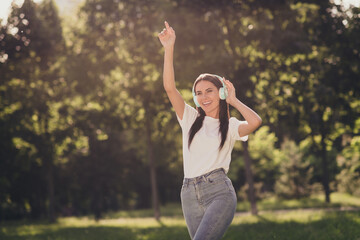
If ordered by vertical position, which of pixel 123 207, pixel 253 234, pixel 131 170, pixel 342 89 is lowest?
pixel 123 207

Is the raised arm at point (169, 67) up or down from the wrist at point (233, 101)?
up

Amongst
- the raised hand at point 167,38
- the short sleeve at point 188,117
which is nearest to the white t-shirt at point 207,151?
the short sleeve at point 188,117

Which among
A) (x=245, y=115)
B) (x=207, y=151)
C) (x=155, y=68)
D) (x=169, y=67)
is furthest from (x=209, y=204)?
(x=155, y=68)

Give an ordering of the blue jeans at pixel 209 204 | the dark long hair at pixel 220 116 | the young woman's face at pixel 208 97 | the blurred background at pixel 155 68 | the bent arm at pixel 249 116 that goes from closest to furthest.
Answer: the blue jeans at pixel 209 204 < the bent arm at pixel 249 116 < the dark long hair at pixel 220 116 < the young woman's face at pixel 208 97 < the blurred background at pixel 155 68

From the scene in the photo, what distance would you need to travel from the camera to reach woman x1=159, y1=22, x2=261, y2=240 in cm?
435

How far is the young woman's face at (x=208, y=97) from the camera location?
480 cm

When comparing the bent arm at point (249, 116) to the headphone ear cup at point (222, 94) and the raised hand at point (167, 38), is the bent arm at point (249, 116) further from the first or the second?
the raised hand at point (167, 38)

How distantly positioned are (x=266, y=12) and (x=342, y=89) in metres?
4.46

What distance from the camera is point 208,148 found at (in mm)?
4566

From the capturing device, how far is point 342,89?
19.6 m

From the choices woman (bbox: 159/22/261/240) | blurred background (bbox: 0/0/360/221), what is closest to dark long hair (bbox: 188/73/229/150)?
woman (bbox: 159/22/261/240)

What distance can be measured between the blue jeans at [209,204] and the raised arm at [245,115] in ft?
1.43

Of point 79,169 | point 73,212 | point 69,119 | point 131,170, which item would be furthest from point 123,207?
point 69,119

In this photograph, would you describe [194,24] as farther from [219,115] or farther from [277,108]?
[219,115]
